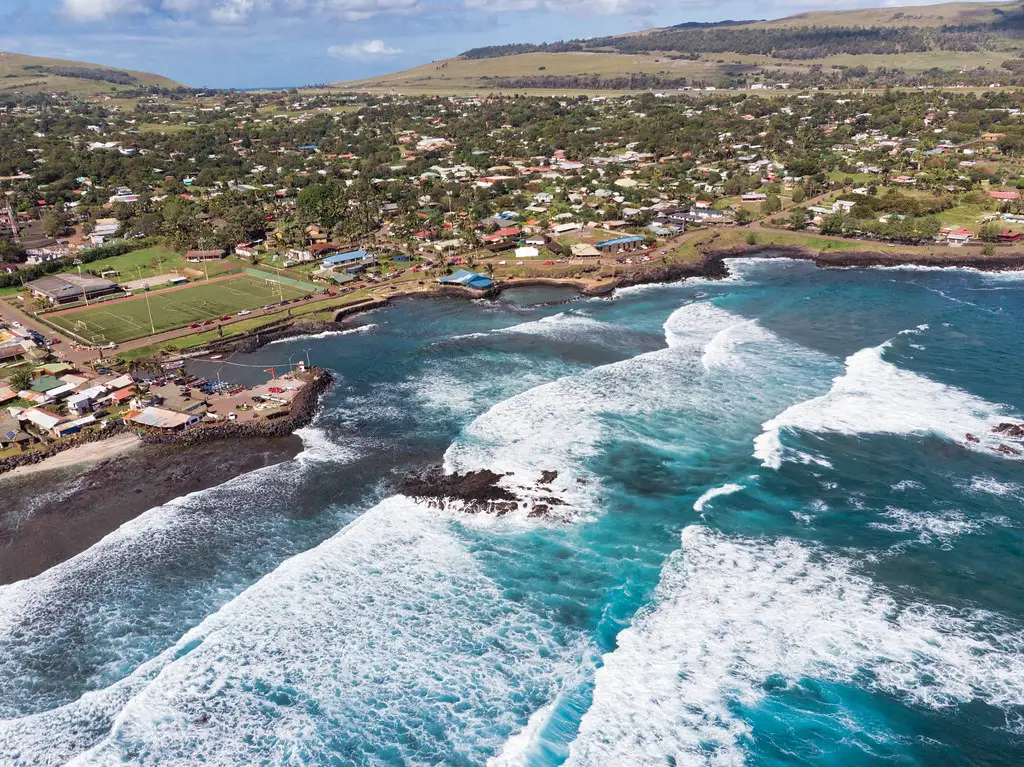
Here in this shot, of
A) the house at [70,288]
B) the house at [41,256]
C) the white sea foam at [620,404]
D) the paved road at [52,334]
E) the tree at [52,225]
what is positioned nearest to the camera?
the white sea foam at [620,404]

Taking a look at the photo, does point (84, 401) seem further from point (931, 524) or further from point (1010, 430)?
point (1010, 430)

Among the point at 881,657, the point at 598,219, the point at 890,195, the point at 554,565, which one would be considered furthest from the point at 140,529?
the point at 890,195

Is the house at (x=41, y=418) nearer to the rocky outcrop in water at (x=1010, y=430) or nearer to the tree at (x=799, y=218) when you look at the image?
the rocky outcrop in water at (x=1010, y=430)

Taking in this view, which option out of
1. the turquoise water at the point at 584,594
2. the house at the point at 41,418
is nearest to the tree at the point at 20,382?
the house at the point at 41,418

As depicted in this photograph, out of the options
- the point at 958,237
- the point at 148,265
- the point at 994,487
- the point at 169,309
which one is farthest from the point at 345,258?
the point at 958,237

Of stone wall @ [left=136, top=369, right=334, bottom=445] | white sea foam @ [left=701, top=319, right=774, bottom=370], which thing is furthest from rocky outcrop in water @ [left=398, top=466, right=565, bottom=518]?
white sea foam @ [left=701, top=319, right=774, bottom=370]

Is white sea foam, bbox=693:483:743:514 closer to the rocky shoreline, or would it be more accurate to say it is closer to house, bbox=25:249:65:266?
the rocky shoreline

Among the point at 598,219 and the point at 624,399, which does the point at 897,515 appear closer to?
the point at 624,399
